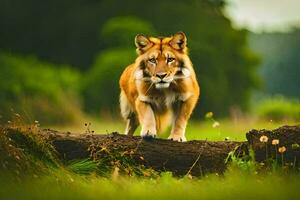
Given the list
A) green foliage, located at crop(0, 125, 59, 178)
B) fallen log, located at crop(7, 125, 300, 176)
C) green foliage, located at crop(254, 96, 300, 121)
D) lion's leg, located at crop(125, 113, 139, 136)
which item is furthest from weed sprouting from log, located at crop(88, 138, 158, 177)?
green foliage, located at crop(254, 96, 300, 121)

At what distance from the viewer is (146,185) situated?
10.3m

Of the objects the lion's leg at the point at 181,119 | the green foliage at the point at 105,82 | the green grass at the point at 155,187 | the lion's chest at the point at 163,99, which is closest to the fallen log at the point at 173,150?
the green grass at the point at 155,187

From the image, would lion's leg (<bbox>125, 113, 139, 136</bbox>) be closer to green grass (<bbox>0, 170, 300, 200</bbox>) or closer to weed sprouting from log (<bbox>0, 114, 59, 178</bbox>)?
weed sprouting from log (<bbox>0, 114, 59, 178</bbox>)

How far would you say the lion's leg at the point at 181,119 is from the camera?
12.9m

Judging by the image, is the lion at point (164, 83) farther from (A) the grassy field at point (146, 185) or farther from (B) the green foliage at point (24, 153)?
(A) the grassy field at point (146, 185)

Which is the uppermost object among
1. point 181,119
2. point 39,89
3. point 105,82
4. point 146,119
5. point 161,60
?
point 105,82

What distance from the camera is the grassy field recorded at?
9.39 m

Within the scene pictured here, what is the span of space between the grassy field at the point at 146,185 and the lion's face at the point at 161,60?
5.64 feet

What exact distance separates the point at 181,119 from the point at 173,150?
1.26 meters

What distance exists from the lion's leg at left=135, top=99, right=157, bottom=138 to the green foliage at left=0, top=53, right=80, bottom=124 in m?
14.6

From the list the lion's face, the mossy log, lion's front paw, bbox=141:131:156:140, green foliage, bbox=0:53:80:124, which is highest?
green foliage, bbox=0:53:80:124

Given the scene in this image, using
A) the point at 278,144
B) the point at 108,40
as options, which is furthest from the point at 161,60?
the point at 108,40

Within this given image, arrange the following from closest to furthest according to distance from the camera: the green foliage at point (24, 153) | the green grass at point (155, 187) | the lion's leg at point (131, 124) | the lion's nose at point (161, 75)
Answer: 1. the green grass at point (155, 187)
2. the green foliage at point (24, 153)
3. the lion's nose at point (161, 75)
4. the lion's leg at point (131, 124)

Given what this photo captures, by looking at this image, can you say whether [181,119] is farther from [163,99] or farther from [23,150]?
[23,150]
